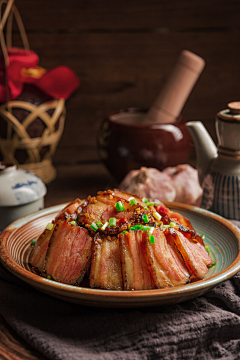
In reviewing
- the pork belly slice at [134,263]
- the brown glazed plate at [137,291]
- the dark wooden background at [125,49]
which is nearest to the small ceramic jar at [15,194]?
the brown glazed plate at [137,291]

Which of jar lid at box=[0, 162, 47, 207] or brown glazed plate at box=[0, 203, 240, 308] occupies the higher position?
brown glazed plate at box=[0, 203, 240, 308]

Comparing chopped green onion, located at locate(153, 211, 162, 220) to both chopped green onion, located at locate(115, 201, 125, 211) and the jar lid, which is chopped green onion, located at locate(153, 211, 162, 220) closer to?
chopped green onion, located at locate(115, 201, 125, 211)

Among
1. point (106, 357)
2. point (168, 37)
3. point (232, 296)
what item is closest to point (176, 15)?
point (168, 37)

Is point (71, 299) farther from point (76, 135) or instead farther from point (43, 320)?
point (76, 135)

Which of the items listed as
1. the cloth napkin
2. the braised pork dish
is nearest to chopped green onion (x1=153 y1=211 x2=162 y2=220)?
the braised pork dish

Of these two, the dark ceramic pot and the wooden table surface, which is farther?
the wooden table surface

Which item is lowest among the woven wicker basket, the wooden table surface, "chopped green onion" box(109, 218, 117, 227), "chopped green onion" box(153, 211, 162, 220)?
the wooden table surface

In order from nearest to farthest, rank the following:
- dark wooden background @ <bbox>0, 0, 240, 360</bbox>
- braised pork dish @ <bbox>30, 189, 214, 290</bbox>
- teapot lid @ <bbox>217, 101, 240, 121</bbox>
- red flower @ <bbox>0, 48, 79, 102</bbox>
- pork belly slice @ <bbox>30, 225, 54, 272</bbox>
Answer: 1. braised pork dish @ <bbox>30, 189, 214, 290</bbox>
2. pork belly slice @ <bbox>30, 225, 54, 272</bbox>
3. teapot lid @ <bbox>217, 101, 240, 121</bbox>
4. red flower @ <bbox>0, 48, 79, 102</bbox>
5. dark wooden background @ <bbox>0, 0, 240, 360</bbox>

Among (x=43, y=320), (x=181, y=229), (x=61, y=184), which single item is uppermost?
(x=181, y=229)
